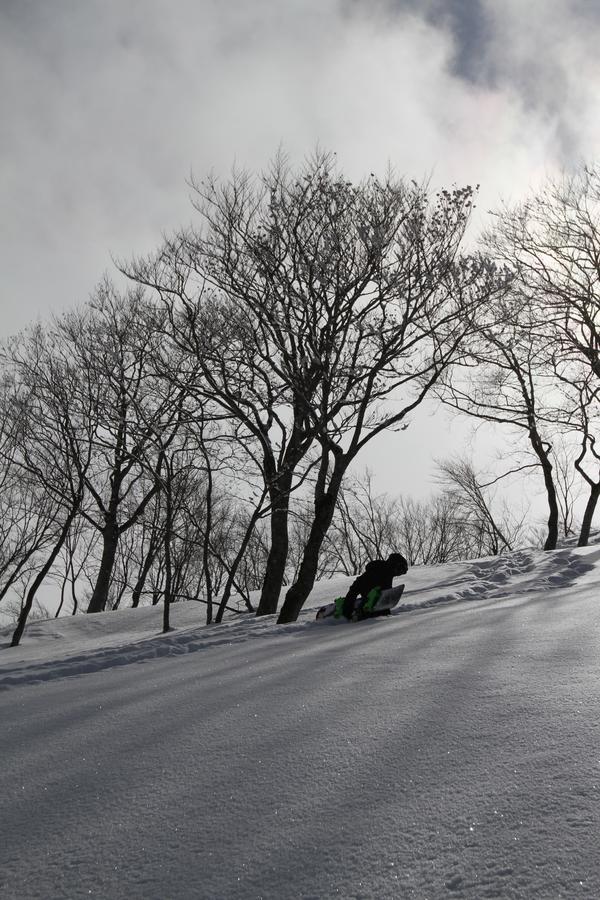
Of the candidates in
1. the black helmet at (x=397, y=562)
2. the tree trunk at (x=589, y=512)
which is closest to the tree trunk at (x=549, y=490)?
the tree trunk at (x=589, y=512)

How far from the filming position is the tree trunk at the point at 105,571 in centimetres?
1889

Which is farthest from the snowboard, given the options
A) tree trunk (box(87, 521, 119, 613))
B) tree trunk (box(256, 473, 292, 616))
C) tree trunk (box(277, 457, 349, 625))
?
tree trunk (box(87, 521, 119, 613))

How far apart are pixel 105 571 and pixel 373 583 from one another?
47.1 feet

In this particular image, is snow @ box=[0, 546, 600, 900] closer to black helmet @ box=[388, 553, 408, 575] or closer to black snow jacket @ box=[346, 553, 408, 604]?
black snow jacket @ box=[346, 553, 408, 604]

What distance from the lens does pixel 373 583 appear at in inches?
281

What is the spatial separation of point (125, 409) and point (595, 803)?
43.8 ft

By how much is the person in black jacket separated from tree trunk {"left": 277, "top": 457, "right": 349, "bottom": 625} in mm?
2291

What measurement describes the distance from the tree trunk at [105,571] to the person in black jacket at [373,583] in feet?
45.3

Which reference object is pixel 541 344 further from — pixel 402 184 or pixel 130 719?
pixel 130 719

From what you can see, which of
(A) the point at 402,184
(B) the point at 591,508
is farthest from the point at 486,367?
(A) the point at 402,184

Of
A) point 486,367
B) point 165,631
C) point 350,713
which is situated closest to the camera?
point 350,713

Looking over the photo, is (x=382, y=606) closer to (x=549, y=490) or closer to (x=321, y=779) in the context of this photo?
(x=321, y=779)

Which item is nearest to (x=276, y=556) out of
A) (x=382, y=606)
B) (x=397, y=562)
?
(x=397, y=562)

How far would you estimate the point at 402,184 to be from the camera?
10.6 metres
